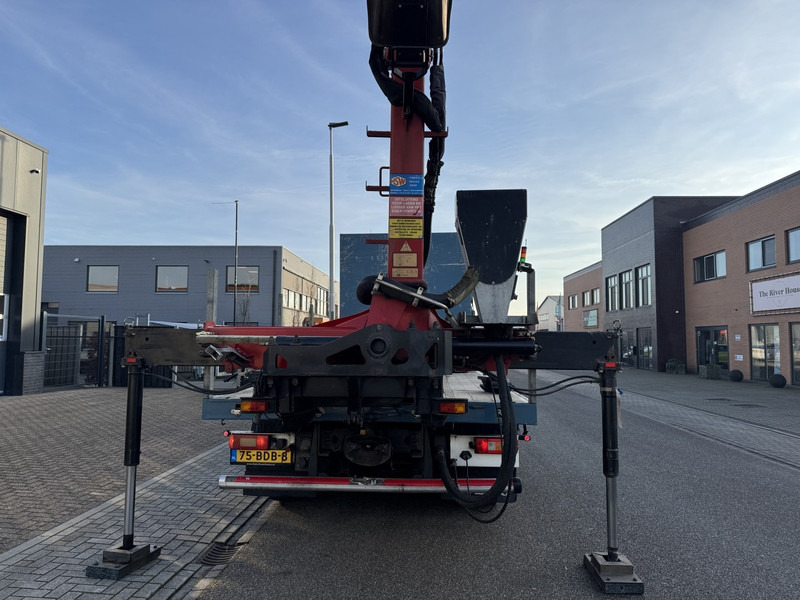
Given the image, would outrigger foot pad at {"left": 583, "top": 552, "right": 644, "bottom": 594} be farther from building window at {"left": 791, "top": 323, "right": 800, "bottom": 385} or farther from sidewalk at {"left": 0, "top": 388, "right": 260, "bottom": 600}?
building window at {"left": 791, "top": 323, "right": 800, "bottom": 385}

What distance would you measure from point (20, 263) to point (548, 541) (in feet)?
50.0

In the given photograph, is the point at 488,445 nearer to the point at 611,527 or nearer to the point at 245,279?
the point at 611,527

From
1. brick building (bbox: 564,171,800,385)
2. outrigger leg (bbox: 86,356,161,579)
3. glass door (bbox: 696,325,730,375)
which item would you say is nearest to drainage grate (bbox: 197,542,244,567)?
outrigger leg (bbox: 86,356,161,579)

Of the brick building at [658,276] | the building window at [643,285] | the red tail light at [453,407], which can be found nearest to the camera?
the red tail light at [453,407]

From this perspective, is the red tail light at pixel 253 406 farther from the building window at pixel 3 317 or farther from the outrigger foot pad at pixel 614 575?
the building window at pixel 3 317

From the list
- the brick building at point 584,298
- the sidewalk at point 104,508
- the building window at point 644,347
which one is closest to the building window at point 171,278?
the building window at point 644,347

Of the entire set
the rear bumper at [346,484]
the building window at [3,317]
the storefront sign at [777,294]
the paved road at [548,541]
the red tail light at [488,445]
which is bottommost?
the paved road at [548,541]

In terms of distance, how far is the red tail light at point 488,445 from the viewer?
14.2 feet

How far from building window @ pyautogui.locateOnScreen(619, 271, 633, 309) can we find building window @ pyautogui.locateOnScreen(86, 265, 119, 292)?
3461cm

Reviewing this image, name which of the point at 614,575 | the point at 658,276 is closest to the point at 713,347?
the point at 658,276

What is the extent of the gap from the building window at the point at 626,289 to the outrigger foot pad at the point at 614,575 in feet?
106

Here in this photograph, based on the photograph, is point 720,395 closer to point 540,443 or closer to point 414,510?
point 540,443

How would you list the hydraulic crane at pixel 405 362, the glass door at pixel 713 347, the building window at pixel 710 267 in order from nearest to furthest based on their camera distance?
the hydraulic crane at pixel 405 362 < the glass door at pixel 713 347 < the building window at pixel 710 267

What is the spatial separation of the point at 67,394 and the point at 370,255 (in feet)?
34.2
